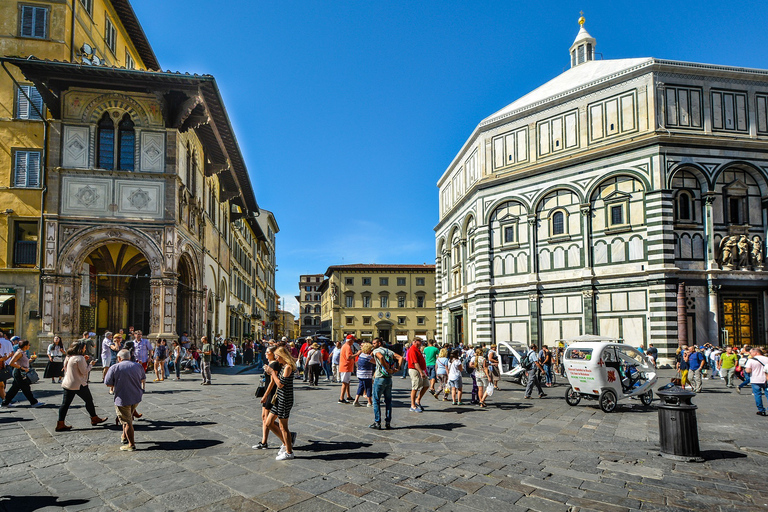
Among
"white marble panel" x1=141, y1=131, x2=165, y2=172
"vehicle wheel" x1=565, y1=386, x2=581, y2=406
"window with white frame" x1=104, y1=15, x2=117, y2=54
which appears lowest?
"vehicle wheel" x1=565, y1=386, x2=581, y2=406

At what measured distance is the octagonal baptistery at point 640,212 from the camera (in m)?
26.6

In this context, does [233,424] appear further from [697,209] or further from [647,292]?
[697,209]

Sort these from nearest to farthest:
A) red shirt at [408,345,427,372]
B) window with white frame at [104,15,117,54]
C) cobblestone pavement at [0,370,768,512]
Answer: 1. cobblestone pavement at [0,370,768,512]
2. red shirt at [408,345,427,372]
3. window with white frame at [104,15,117,54]

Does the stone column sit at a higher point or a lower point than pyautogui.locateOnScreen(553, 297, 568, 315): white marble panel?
higher

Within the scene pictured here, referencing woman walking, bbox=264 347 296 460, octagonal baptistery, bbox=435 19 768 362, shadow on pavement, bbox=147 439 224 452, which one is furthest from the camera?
octagonal baptistery, bbox=435 19 768 362

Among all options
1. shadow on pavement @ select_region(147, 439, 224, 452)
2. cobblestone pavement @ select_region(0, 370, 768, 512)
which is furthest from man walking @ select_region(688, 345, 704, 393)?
shadow on pavement @ select_region(147, 439, 224, 452)

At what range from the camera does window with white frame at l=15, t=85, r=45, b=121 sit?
66.8 ft

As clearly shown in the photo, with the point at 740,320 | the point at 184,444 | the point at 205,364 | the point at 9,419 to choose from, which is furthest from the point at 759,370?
the point at 740,320

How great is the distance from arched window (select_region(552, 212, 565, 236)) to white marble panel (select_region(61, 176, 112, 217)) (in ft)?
70.6

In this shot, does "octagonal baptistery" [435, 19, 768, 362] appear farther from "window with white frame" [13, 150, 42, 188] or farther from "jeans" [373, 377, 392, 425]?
"window with white frame" [13, 150, 42, 188]

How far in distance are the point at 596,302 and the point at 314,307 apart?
93.1 metres

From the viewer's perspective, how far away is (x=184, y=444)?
8.31 metres

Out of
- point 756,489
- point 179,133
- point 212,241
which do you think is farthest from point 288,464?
point 212,241

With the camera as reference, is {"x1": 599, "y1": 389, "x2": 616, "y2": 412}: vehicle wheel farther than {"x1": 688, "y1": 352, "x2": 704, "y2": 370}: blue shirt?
No
